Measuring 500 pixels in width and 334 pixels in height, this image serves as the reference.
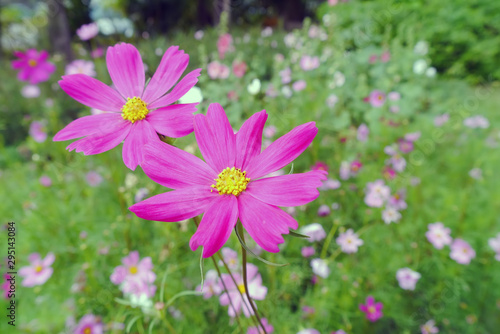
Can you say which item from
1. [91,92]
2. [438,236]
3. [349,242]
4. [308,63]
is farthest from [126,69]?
[308,63]

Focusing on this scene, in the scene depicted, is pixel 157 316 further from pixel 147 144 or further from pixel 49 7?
pixel 49 7

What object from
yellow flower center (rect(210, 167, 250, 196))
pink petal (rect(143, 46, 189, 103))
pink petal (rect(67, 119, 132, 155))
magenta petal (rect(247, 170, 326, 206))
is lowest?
magenta petal (rect(247, 170, 326, 206))

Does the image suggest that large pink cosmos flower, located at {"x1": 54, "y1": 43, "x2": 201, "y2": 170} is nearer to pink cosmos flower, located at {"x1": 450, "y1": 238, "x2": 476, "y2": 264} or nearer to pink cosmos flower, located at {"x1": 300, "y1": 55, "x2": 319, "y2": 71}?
pink cosmos flower, located at {"x1": 450, "y1": 238, "x2": 476, "y2": 264}

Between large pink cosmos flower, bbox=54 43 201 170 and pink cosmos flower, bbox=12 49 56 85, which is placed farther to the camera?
pink cosmos flower, bbox=12 49 56 85

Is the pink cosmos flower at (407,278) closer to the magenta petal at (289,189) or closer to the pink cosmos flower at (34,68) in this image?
the magenta petal at (289,189)

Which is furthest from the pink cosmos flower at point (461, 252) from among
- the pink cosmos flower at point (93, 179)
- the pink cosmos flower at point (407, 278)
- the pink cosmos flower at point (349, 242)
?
the pink cosmos flower at point (93, 179)

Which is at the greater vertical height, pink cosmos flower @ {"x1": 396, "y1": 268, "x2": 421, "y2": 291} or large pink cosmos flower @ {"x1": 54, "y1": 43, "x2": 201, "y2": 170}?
large pink cosmos flower @ {"x1": 54, "y1": 43, "x2": 201, "y2": 170}

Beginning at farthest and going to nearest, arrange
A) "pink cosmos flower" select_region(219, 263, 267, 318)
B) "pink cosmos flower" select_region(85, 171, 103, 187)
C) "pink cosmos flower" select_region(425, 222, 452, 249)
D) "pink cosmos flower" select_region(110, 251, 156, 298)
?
"pink cosmos flower" select_region(85, 171, 103, 187), "pink cosmos flower" select_region(425, 222, 452, 249), "pink cosmos flower" select_region(110, 251, 156, 298), "pink cosmos flower" select_region(219, 263, 267, 318)

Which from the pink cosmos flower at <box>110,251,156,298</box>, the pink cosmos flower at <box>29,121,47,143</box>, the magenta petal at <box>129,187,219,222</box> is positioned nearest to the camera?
the magenta petal at <box>129,187,219,222</box>

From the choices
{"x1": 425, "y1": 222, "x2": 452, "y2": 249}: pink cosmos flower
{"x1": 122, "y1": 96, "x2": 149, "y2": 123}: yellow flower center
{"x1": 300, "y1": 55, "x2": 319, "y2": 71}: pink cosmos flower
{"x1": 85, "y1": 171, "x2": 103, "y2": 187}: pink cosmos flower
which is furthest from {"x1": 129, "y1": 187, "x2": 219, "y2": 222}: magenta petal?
{"x1": 300, "y1": 55, "x2": 319, "y2": 71}: pink cosmos flower
